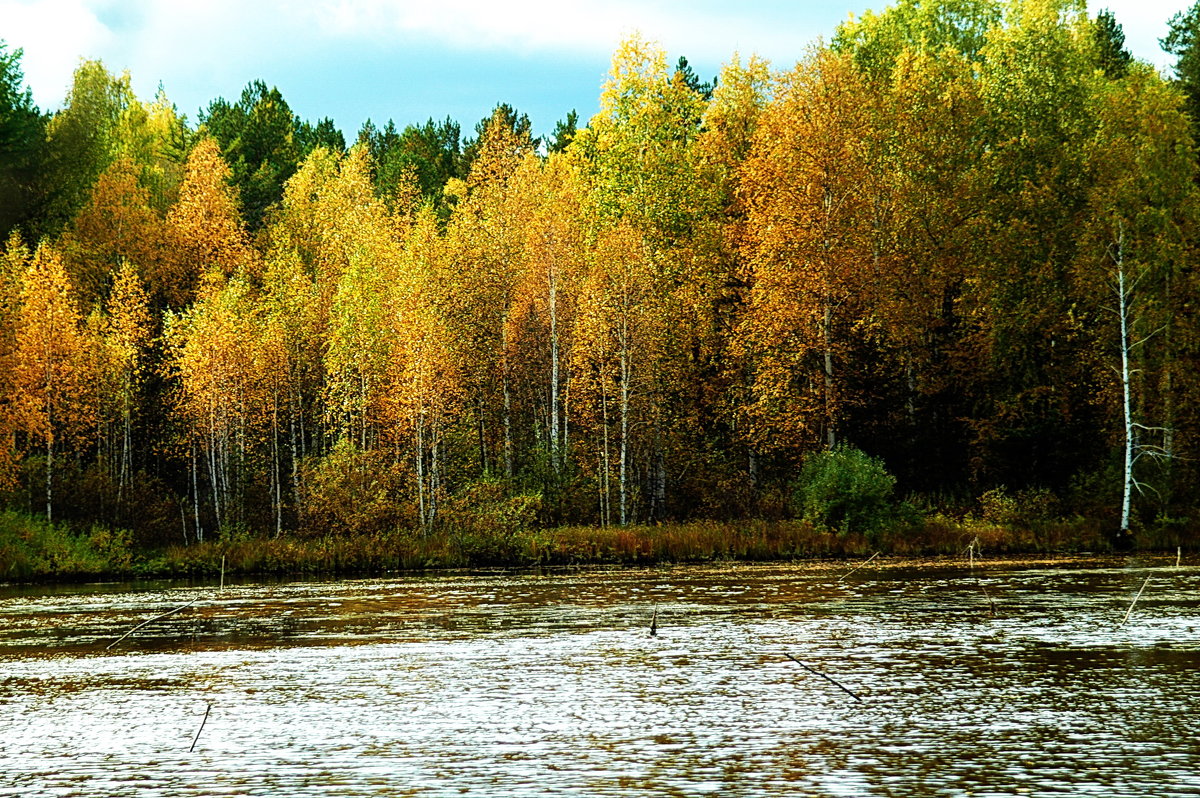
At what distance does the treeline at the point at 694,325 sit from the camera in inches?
1866

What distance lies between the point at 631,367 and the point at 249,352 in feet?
55.8

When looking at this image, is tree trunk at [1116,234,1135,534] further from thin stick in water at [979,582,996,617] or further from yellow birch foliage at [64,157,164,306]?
yellow birch foliage at [64,157,164,306]

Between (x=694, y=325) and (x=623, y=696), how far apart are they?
38112mm

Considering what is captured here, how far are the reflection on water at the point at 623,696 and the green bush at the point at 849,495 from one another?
12314 millimetres

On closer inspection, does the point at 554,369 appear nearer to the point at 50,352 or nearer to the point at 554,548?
the point at 554,548

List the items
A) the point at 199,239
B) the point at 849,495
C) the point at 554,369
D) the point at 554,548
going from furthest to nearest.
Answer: the point at 199,239
the point at 554,369
the point at 554,548
the point at 849,495

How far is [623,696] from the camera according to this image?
16391 millimetres

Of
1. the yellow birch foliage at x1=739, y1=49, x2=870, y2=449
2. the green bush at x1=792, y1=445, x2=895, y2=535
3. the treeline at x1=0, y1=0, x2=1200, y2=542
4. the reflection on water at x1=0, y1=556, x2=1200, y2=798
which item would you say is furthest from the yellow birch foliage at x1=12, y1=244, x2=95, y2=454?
the green bush at x1=792, y1=445, x2=895, y2=535

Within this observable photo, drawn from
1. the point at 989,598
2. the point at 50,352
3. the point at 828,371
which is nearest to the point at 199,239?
the point at 50,352

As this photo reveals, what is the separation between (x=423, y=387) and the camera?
4750 centimetres

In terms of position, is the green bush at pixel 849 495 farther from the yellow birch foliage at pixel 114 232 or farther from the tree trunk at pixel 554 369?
the yellow birch foliage at pixel 114 232

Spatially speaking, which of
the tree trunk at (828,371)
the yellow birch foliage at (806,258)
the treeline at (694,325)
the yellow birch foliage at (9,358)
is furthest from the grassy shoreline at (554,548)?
the yellow birch foliage at (806,258)

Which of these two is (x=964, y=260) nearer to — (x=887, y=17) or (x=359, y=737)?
(x=887, y=17)

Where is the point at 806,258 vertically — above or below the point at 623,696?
above
